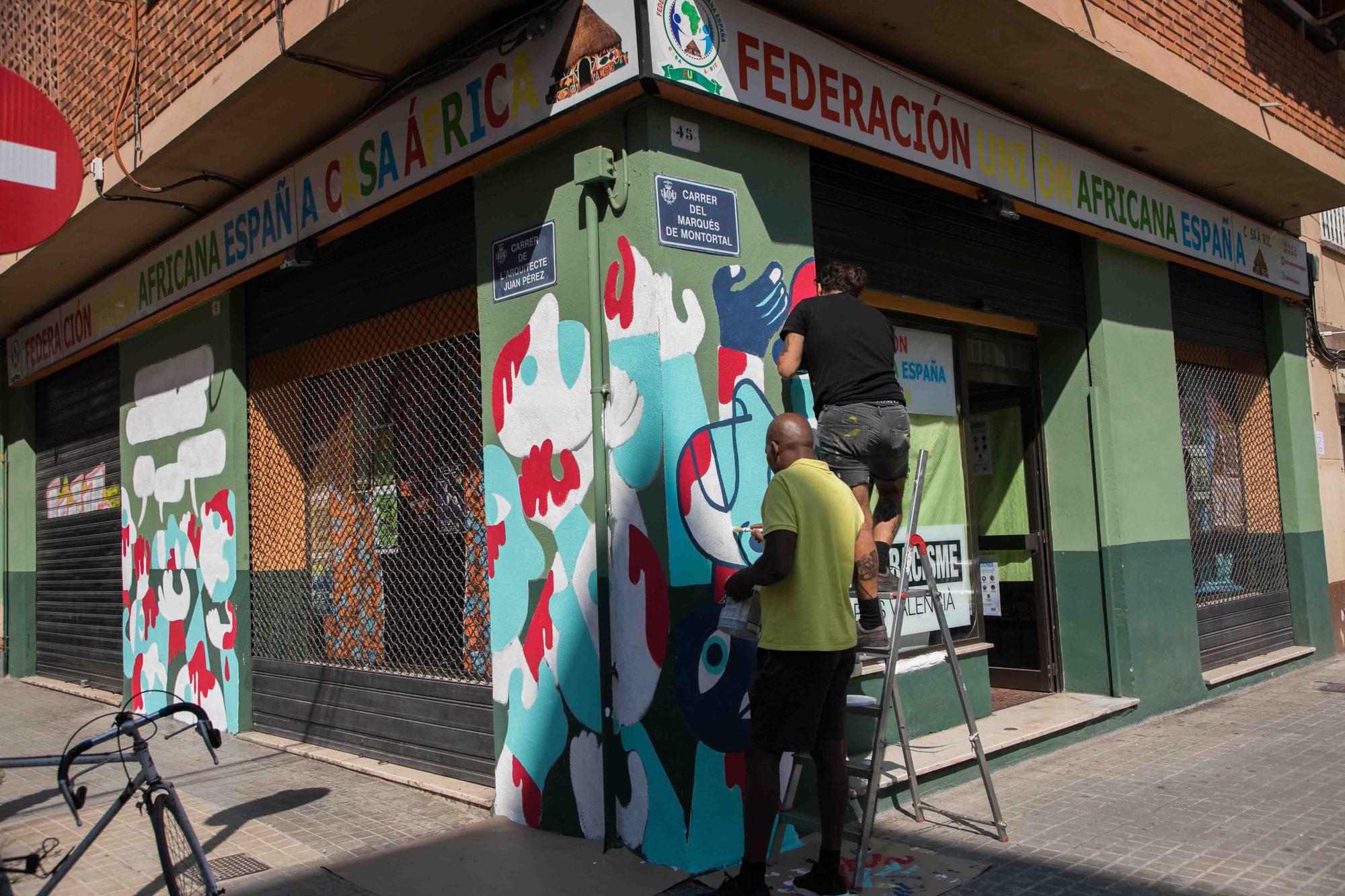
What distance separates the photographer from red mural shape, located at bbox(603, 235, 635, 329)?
192 inches

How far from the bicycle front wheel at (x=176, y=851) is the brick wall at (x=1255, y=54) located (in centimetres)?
628

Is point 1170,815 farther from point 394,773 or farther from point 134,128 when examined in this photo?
point 134,128

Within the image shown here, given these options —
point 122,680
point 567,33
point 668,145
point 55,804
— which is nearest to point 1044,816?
point 668,145

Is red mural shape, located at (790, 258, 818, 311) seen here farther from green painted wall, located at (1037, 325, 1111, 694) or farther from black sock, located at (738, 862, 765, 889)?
green painted wall, located at (1037, 325, 1111, 694)

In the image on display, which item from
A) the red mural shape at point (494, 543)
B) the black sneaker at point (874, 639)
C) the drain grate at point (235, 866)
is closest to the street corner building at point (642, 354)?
the red mural shape at point (494, 543)

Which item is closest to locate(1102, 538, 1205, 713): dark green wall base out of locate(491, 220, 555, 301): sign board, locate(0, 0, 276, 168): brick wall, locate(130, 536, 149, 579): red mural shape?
locate(491, 220, 555, 301): sign board

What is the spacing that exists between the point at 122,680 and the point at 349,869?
596 centimetres

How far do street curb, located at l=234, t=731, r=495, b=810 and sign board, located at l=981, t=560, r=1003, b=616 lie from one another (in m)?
4.13

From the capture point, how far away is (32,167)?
3.85 meters

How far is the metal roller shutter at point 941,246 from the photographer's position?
601 centimetres

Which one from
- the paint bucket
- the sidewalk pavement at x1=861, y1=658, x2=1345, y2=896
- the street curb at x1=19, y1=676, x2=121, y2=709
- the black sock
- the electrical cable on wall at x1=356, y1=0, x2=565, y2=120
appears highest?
the electrical cable on wall at x1=356, y1=0, x2=565, y2=120

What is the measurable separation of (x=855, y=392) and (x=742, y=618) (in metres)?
1.23

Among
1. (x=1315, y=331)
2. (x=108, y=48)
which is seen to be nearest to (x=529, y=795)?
(x=108, y=48)

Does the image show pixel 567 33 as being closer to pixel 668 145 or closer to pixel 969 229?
pixel 668 145
